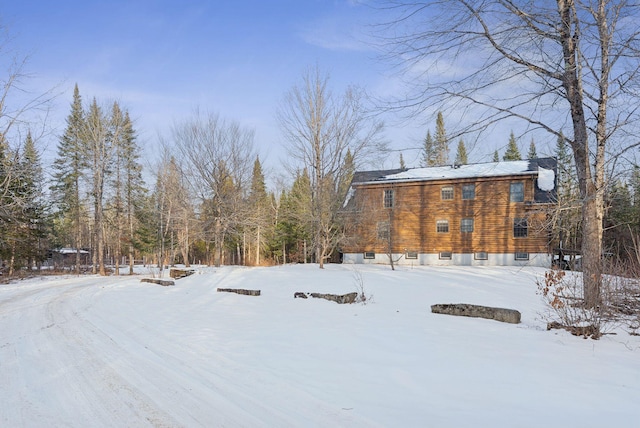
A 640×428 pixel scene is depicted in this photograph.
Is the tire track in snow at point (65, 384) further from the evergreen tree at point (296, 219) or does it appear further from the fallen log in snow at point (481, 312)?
the evergreen tree at point (296, 219)

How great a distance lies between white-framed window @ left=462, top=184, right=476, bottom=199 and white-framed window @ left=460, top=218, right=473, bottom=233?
1.67m

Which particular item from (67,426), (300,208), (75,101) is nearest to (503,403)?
(67,426)

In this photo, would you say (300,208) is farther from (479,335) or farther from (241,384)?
(241,384)

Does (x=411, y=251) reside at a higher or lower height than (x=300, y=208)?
lower

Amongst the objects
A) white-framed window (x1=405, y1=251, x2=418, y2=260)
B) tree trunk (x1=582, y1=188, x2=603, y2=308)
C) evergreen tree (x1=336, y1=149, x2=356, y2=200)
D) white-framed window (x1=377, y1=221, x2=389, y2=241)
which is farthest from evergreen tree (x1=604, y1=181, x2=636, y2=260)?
evergreen tree (x1=336, y1=149, x2=356, y2=200)

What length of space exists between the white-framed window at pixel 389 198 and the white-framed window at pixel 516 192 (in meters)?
8.14

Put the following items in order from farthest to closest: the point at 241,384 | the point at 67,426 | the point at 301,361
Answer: the point at 301,361, the point at 241,384, the point at 67,426

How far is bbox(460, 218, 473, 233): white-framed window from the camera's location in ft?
92.2

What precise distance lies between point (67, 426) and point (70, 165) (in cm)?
3423

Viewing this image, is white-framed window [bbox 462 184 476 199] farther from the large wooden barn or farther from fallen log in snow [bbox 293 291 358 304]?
fallen log in snow [bbox 293 291 358 304]

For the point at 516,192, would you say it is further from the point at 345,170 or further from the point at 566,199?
the point at 345,170

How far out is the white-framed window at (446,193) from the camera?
28609 mm

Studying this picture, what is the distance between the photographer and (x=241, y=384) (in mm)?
4109

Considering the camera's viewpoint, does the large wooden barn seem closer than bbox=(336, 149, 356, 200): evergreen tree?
No
